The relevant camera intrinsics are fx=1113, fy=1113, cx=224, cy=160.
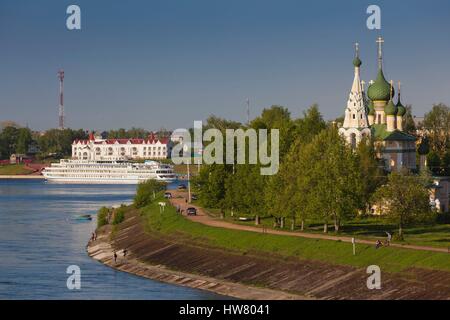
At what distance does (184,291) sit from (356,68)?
4394cm

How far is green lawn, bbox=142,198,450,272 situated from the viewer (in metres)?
59.1

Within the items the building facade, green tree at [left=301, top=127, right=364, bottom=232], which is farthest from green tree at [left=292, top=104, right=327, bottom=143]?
green tree at [left=301, top=127, right=364, bottom=232]

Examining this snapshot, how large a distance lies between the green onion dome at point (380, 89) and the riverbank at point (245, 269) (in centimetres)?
2402

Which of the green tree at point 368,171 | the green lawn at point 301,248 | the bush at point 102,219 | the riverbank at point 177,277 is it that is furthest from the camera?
the bush at point 102,219

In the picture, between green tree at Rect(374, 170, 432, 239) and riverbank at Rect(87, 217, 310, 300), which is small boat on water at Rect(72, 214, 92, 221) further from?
green tree at Rect(374, 170, 432, 239)

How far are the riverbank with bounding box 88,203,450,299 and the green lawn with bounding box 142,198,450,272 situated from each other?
14 centimetres

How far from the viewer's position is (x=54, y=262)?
7669 centimetres

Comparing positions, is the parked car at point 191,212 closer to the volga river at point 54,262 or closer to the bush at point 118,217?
the volga river at point 54,262

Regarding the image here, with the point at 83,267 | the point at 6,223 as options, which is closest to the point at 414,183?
the point at 83,267

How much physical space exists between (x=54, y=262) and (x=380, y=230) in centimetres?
2239

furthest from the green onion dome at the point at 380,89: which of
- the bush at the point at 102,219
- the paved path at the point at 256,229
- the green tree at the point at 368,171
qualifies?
the bush at the point at 102,219

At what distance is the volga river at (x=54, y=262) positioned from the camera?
6266 centimetres

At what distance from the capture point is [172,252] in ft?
257
